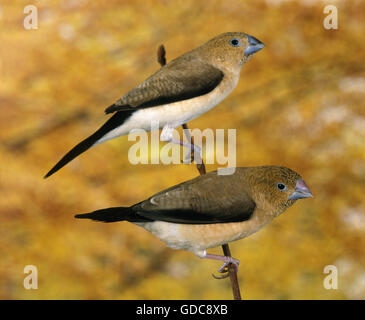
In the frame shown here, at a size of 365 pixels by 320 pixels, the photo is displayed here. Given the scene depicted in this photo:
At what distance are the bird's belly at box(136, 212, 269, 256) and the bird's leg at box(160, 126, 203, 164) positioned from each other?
8.7 inches

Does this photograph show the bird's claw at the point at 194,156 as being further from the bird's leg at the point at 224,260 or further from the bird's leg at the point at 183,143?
the bird's leg at the point at 224,260

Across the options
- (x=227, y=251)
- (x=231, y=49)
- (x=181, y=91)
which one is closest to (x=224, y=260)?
(x=227, y=251)

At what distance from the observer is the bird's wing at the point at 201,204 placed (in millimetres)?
1092

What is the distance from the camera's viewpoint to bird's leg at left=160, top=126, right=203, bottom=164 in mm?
1241

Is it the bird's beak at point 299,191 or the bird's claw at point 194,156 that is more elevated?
the bird's claw at point 194,156

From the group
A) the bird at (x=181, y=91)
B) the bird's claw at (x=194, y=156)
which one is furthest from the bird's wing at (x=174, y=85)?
the bird's claw at (x=194, y=156)

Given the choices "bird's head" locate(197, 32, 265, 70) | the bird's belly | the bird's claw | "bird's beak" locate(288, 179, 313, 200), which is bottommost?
the bird's belly

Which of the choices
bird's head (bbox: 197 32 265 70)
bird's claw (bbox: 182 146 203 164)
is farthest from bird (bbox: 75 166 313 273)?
bird's head (bbox: 197 32 265 70)

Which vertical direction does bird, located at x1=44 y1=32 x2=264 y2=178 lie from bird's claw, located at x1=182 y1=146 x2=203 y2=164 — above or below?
above

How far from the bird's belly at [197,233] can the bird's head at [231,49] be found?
399mm

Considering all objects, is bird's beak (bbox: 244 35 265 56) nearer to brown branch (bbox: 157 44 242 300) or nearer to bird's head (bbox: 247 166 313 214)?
brown branch (bbox: 157 44 242 300)

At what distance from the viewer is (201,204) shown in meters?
1.11

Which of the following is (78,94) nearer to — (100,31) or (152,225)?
(100,31)

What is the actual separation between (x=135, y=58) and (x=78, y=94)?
0.60ft
